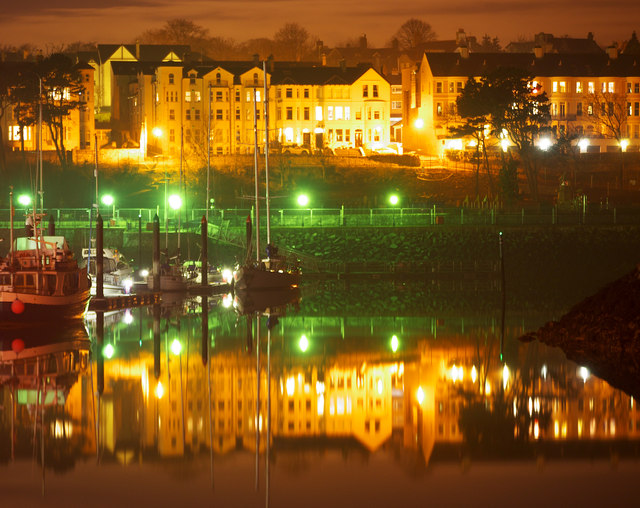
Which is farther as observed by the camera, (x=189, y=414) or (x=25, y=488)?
(x=189, y=414)

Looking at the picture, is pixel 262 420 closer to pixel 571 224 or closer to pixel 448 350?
pixel 448 350

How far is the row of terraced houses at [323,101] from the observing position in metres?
100

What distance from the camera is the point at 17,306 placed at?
3688cm

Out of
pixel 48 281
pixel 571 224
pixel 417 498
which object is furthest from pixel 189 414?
pixel 571 224

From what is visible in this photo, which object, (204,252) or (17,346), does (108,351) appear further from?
(204,252)

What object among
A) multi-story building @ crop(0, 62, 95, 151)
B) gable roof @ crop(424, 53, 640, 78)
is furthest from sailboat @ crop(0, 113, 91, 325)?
gable roof @ crop(424, 53, 640, 78)

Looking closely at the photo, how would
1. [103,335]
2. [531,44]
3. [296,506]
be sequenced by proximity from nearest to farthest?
[296,506]
[103,335]
[531,44]

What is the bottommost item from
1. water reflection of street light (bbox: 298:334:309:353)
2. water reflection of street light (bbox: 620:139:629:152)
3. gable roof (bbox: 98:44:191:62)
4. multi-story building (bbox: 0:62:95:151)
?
water reflection of street light (bbox: 298:334:309:353)

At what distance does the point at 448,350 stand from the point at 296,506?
16836 millimetres

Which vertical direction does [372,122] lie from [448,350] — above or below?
above

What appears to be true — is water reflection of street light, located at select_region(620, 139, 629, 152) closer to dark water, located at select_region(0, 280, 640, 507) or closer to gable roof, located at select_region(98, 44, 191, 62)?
gable roof, located at select_region(98, 44, 191, 62)

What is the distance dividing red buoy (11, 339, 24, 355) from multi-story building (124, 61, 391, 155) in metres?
62.0

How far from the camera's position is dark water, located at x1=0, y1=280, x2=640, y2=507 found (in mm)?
18844

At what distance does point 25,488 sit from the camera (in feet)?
61.8
